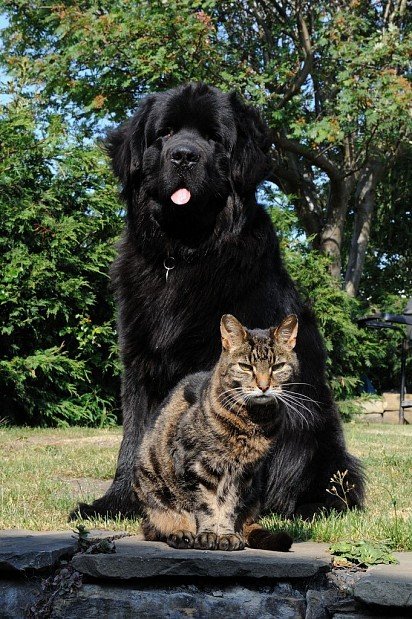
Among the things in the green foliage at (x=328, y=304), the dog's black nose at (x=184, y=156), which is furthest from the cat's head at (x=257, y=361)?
the green foliage at (x=328, y=304)

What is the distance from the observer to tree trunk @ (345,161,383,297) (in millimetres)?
16594

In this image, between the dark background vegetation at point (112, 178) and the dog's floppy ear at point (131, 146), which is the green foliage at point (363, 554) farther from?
the dark background vegetation at point (112, 178)

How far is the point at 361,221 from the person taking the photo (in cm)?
1703

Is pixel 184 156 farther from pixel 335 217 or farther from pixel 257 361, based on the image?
pixel 335 217

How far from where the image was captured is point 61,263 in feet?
29.7

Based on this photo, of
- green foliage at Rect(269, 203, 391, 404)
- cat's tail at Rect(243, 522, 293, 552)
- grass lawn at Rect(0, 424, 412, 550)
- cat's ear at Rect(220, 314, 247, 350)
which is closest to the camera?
cat's tail at Rect(243, 522, 293, 552)

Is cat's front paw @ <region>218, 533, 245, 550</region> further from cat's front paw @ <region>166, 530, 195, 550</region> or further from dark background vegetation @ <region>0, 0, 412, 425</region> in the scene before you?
dark background vegetation @ <region>0, 0, 412, 425</region>

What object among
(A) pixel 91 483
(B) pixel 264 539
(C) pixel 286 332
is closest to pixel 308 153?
(A) pixel 91 483

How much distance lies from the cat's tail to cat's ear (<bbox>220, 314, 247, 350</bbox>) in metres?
0.70

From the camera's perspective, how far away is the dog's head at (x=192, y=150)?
151 inches

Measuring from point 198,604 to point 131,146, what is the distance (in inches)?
90.8

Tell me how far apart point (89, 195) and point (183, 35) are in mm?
4148

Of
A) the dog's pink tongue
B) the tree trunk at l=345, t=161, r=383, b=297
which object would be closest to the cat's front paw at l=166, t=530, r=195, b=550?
the dog's pink tongue

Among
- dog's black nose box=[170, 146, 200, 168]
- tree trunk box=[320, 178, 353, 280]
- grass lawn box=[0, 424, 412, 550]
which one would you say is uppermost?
tree trunk box=[320, 178, 353, 280]
